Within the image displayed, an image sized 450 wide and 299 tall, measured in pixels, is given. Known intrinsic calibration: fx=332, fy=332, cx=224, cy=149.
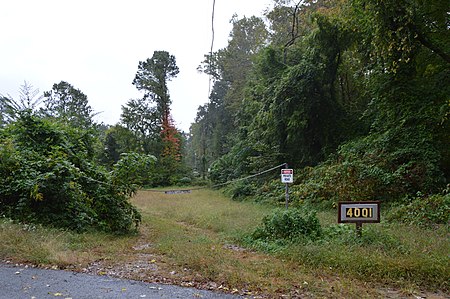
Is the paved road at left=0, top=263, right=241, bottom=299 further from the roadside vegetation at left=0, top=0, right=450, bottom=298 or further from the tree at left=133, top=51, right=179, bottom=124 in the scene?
the tree at left=133, top=51, right=179, bottom=124

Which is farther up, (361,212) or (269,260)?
(361,212)

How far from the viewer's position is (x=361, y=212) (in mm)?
6066

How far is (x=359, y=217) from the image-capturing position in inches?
238

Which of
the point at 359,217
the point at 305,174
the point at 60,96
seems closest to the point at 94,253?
the point at 359,217

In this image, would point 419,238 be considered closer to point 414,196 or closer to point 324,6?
point 414,196

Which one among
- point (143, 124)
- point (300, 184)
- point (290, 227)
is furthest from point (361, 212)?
point (143, 124)

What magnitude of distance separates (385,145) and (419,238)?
6148 mm

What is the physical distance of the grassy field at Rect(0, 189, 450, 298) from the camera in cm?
427

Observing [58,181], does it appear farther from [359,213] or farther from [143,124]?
[143,124]

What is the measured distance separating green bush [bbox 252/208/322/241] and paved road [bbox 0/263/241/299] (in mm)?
3104

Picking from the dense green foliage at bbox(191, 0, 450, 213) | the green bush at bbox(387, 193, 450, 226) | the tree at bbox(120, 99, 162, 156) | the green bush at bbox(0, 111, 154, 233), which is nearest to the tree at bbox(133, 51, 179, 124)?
the tree at bbox(120, 99, 162, 156)

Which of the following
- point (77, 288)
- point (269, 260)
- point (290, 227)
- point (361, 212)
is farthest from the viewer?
point (290, 227)

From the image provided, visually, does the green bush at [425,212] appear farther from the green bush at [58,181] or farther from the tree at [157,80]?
the tree at [157,80]

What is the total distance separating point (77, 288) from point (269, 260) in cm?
297
